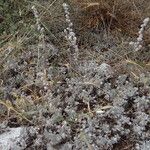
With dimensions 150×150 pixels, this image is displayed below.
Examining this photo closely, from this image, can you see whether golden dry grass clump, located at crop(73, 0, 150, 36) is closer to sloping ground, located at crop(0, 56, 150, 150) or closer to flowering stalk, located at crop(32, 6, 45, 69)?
flowering stalk, located at crop(32, 6, 45, 69)

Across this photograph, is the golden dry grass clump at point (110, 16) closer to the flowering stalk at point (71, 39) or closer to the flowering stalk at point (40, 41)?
the flowering stalk at point (71, 39)

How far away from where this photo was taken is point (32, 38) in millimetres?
3768

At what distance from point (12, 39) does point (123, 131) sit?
1374mm

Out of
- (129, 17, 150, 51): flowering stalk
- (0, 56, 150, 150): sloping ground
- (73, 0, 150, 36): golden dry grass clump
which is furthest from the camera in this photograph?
(73, 0, 150, 36): golden dry grass clump

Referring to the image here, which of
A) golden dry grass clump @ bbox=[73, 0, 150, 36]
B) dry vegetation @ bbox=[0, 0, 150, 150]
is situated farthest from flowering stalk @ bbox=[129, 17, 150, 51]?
golden dry grass clump @ bbox=[73, 0, 150, 36]

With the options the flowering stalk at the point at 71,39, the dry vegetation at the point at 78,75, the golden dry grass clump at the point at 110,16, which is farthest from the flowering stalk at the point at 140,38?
the flowering stalk at the point at 71,39

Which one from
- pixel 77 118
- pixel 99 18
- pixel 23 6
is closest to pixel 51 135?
pixel 77 118

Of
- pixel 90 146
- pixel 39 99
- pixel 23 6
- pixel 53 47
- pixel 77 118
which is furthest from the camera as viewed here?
pixel 23 6

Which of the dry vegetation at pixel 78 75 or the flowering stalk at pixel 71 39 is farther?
the flowering stalk at pixel 71 39

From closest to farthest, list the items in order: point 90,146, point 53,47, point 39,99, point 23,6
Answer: point 90,146, point 39,99, point 53,47, point 23,6

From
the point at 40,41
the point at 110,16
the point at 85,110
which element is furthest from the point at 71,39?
the point at 85,110

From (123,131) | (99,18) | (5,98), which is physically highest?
(99,18)

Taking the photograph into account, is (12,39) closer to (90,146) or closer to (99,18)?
(99,18)

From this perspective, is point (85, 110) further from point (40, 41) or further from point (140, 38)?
point (40, 41)
